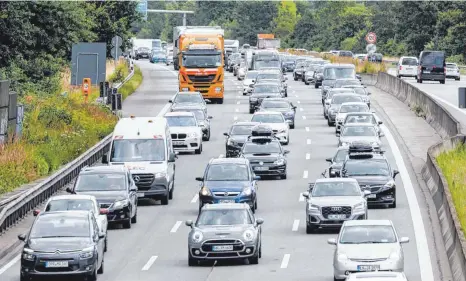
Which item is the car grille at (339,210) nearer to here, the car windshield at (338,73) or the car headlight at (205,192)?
the car headlight at (205,192)

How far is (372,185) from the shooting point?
3978 centimetres

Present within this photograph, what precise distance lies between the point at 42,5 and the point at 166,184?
32523 millimetres

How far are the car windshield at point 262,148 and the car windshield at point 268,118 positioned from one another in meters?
9.21

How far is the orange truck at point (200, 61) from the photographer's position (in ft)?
242

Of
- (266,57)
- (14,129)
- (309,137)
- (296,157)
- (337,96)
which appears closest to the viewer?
(14,129)

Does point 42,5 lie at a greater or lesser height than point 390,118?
greater

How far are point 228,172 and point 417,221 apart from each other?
5814 mm

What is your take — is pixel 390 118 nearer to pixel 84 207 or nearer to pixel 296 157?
pixel 296 157

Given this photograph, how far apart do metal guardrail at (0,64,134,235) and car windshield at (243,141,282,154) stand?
569 centimetres

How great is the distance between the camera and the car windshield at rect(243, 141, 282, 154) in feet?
153

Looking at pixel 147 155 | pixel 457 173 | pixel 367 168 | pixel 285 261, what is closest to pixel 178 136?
pixel 147 155

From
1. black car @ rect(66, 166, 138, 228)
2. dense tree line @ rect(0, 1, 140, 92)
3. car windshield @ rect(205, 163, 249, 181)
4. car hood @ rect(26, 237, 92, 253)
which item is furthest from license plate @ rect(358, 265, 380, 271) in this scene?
dense tree line @ rect(0, 1, 140, 92)

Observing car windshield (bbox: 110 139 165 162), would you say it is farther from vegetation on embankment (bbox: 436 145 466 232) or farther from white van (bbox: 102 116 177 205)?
vegetation on embankment (bbox: 436 145 466 232)

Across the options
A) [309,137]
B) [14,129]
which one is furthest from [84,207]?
[309,137]
